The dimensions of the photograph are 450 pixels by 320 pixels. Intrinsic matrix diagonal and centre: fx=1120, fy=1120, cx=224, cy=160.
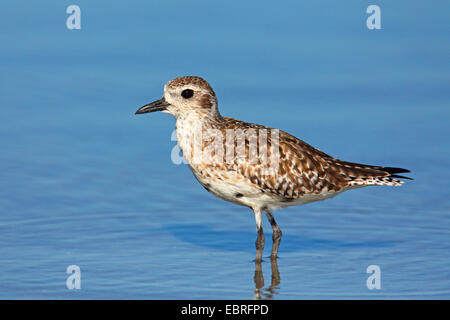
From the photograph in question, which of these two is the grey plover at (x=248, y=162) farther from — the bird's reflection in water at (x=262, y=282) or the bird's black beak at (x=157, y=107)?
the bird's reflection in water at (x=262, y=282)

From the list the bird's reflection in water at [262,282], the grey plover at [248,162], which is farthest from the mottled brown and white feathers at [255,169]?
the bird's reflection in water at [262,282]

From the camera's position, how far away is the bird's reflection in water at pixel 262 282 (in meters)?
14.6

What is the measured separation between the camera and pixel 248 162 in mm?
15648

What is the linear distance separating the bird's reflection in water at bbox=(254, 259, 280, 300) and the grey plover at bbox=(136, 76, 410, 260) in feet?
0.74

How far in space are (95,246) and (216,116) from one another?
2601mm

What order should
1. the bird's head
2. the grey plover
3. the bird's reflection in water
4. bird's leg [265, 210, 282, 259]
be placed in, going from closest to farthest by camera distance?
1. the bird's reflection in water
2. the grey plover
3. the bird's head
4. bird's leg [265, 210, 282, 259]

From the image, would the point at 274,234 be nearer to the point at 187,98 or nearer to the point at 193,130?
the point at 193,130

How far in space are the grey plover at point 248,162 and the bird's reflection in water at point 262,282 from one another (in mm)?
227

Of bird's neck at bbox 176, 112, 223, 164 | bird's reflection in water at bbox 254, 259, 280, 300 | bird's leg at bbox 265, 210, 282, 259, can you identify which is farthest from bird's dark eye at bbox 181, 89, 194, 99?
bird's reflection in water at bbox 254, 259, 280, 300

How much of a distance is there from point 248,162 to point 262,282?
172cm

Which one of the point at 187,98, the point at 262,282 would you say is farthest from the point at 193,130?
the point at 262,282

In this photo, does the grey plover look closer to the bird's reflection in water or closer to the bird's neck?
the bird's neck

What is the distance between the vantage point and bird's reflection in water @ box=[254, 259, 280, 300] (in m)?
14.6
